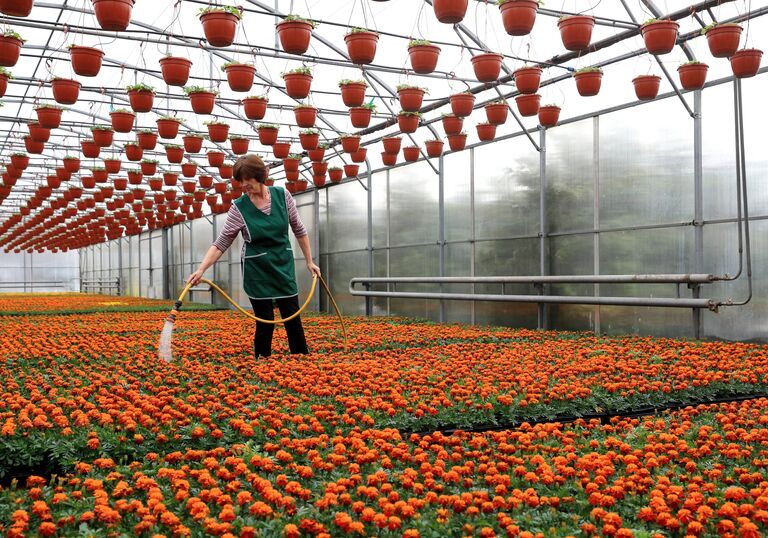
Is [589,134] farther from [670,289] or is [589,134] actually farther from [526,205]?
[670,289]

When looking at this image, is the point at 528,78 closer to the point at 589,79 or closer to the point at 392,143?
the point at 589,79

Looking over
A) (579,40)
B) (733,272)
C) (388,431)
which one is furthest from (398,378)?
(733,272)

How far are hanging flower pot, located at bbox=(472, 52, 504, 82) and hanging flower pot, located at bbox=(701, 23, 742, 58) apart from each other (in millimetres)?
2016

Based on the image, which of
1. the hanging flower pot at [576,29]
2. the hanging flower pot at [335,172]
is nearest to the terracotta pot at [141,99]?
the hanging flower pot at [576,29]

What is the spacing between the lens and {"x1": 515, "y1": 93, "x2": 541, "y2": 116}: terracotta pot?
8859 mm

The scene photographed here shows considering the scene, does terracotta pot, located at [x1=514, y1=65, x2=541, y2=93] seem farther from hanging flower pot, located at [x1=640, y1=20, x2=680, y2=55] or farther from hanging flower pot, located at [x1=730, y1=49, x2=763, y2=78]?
hanging flower pot, located at [x1=730, y1=49, x2=763, y2=78]

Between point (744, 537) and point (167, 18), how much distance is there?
9.68m

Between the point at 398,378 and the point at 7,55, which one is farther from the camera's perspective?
the point at 7,55

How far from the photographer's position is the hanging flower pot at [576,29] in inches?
255

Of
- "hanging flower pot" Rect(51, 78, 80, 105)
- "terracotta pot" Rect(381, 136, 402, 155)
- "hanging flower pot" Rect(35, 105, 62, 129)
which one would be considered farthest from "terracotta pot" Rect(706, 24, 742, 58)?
"hanging flower pot" Rect(35, 105, 62, 129)

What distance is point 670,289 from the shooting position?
28.3 ft

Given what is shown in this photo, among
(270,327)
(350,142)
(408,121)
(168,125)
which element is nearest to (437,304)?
(350,142)

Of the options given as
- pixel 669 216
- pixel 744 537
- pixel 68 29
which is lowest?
pixel 744 537

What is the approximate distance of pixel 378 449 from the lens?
293 cm
